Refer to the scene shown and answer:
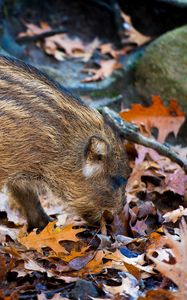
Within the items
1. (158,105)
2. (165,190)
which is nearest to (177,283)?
(165,190)

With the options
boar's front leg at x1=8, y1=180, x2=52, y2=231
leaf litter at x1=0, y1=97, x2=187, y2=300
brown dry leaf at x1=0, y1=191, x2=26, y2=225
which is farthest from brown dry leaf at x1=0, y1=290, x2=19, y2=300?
brown dry leaf at x1=0, y1=191, x2=26, y2=225

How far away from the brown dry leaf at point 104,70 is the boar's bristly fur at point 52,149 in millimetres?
3243

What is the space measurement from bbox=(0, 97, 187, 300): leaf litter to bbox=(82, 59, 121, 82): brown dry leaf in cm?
237

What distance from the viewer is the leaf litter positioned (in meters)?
4.56

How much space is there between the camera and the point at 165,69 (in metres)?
8.80

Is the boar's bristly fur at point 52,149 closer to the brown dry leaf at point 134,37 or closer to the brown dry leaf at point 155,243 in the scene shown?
the brown dry leaf at point 155,243

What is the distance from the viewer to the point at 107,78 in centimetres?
905

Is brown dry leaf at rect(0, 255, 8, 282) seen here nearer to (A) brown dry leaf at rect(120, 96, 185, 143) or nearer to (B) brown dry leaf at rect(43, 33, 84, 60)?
(A) brown dry leaf at rect(120, 96, 185, 143)

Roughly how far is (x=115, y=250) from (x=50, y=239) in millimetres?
503

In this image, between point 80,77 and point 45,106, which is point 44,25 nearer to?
point 80,77

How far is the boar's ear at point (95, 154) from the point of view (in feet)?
18.4

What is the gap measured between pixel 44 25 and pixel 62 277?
6538 millimetres

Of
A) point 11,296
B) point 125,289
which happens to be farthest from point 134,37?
point 11,296

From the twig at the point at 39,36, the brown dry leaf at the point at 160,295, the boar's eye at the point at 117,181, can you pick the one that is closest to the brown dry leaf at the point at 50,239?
the boar's eye at the point at 117,181
